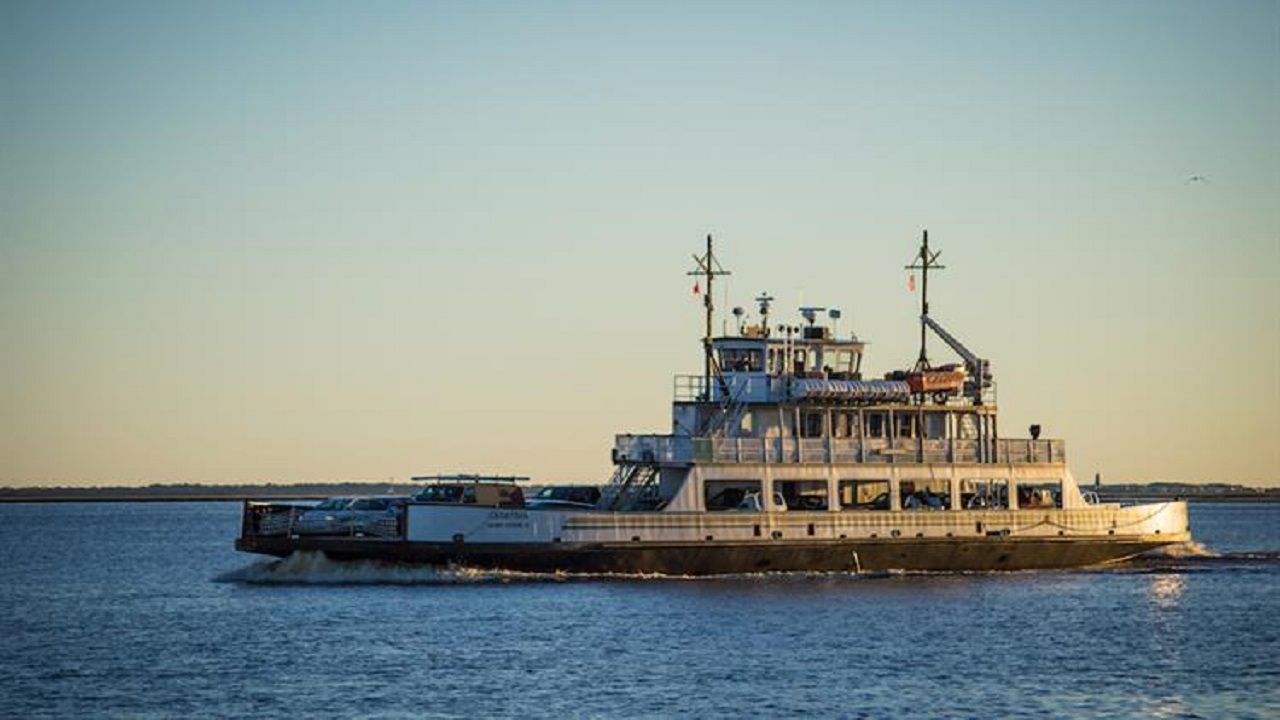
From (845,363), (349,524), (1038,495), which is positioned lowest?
(349,524)

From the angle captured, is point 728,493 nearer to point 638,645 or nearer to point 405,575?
point 405,575

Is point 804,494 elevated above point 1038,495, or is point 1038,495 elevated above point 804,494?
point 1038,495

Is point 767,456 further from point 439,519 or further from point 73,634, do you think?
point 73,634

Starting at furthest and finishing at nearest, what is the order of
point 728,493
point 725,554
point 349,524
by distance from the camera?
point 728,493 → point 725,554 → point 349,524

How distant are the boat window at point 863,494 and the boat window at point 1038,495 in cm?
547

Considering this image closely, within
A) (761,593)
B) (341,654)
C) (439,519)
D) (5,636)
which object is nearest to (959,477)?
(761,593)

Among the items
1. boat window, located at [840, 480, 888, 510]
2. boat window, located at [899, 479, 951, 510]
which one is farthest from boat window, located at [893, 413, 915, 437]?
boat window, located at [840, 480, 888, 510]

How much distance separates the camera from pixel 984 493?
2736 inches

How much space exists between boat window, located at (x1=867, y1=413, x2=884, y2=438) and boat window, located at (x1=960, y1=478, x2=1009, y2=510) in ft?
11.8

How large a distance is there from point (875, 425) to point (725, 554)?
8473mm

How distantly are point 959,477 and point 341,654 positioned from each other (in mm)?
28912

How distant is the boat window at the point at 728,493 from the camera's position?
63.3 metres

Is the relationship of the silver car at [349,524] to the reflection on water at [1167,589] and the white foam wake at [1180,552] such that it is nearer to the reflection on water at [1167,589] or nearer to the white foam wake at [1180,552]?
the reflection on water at [1167,589]

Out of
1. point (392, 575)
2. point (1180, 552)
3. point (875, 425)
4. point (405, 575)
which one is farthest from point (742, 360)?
point (1180, 552)
